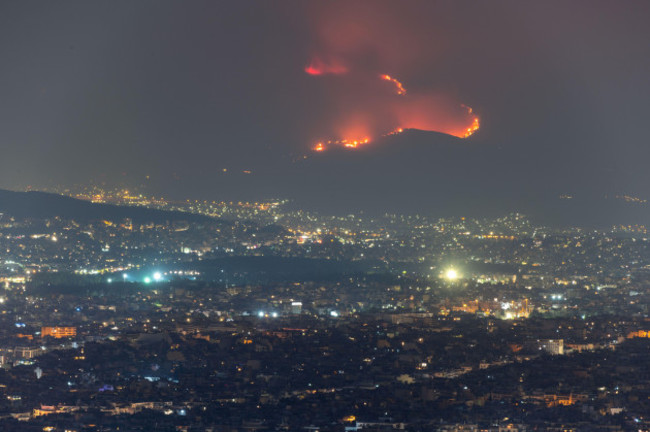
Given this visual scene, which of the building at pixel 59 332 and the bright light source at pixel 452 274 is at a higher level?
the bright light source at pixel 452 274

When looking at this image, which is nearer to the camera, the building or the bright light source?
the building

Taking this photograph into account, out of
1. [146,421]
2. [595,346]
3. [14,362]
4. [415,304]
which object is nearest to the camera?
[146,421]

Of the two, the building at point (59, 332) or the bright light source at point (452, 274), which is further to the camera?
the bright light source at point (452, 274)

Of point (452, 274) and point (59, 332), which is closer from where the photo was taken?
point (59, 332)

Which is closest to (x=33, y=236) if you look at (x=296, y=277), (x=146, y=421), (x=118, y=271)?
(x=118, y=271)

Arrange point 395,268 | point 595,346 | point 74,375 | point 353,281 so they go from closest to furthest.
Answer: point 74,375 < point 595,346 < point 353,281 < point 395,268

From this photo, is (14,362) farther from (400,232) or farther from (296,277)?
(400,232)

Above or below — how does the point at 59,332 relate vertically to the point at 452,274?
below

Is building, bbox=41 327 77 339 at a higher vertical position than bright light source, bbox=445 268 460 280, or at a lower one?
lower
